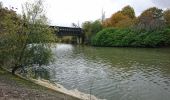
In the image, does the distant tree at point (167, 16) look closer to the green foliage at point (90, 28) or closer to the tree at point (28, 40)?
the green foliage at point (90, 28)

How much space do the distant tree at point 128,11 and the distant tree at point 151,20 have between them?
71.9ft

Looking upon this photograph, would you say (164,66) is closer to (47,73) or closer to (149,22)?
(47,73)

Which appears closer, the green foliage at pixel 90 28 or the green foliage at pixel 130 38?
the green foliage at pixel 130 38

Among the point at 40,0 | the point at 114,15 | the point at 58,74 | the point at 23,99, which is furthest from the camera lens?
→ the point at 114,15

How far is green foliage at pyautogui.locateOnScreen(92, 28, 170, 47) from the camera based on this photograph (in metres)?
92.3

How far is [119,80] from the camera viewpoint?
111ft

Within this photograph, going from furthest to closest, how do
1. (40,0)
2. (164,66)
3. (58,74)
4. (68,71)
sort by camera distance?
(164,66)
(68,71)
(58,74)
(40,0)

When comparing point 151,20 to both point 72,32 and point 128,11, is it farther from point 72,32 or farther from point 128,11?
point 128,11

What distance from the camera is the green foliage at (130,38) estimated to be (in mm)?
92312

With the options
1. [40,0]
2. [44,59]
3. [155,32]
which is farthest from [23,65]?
[155,32]

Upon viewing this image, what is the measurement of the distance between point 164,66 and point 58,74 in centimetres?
1531

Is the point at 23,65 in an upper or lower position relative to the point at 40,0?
lower

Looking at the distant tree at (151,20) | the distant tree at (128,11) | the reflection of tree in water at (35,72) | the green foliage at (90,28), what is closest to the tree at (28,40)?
the reflection of tree in water at (35,72)

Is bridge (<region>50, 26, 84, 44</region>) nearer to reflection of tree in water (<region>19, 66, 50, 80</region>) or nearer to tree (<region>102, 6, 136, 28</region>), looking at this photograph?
tree (<region>102, 6, 136, 28</region>)
